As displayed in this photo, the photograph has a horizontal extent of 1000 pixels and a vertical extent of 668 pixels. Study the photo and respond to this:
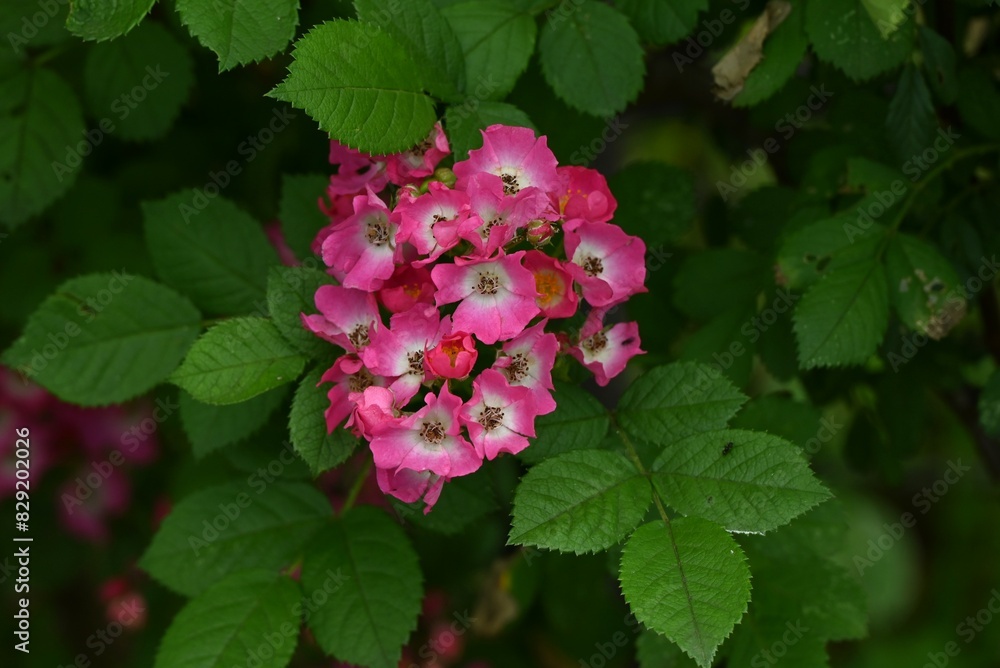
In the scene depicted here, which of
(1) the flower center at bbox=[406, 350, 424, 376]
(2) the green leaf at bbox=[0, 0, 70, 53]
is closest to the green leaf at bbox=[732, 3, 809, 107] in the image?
(1) the flower center at bbox=[406, 350, 424, 376]

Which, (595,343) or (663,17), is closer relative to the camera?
(595,343)

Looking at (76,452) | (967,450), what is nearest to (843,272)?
(76,452)

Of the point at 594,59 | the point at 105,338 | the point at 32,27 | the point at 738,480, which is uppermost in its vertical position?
the point at 594,59

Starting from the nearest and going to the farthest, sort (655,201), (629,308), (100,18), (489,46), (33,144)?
(100,18), (489,46), (655,201), (33,144), (629,308)

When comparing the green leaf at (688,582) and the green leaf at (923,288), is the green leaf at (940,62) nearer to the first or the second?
the green leaf at (923,288)

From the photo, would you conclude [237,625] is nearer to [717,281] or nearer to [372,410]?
[372,410]

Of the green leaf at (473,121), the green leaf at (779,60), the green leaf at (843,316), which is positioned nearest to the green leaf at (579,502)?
the green leaf at (843,316)

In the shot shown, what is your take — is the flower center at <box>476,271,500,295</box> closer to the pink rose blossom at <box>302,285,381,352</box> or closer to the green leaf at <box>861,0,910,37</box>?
the pink rose blossom at <box>302,285,381,352</box>

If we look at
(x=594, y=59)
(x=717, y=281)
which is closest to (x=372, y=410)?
(x=594, y=59)
